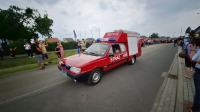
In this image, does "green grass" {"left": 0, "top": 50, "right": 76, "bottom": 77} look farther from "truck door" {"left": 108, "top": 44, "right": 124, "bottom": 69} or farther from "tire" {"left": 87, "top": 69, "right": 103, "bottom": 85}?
"truck door" {"left": 108, "top": 44, "right": 124, "bottom": 69}

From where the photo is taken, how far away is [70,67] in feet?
14.2

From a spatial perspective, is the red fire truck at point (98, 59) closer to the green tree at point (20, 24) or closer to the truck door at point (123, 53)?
the truck door at point (123, 53)

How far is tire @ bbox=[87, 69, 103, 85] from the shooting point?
4.42m

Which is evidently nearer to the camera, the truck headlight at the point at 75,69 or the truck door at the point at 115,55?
the truck headlight at the point at 75,69

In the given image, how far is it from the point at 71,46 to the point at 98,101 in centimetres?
2774

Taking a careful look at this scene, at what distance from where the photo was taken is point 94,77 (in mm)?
4660

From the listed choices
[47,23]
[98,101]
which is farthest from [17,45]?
[98,101]

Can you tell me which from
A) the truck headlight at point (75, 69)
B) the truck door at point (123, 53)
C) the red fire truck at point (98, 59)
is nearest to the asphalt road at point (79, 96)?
the red fire truck at point (98, 59)

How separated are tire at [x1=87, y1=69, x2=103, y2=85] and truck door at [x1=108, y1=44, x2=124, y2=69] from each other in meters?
0.92

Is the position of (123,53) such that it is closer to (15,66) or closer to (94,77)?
(94,77)

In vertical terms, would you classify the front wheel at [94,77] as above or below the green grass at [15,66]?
below

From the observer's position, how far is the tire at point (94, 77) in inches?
174

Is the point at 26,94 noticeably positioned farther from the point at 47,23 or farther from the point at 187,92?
the point at 47,23

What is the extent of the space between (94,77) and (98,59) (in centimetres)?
81
